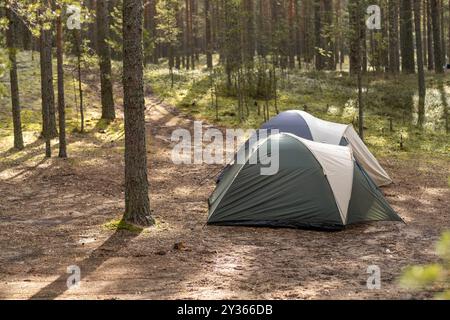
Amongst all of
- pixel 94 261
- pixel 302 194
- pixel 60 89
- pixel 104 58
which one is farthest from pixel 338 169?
pixel 104 58

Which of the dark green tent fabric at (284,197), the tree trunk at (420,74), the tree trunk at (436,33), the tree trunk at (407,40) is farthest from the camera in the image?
the tree trunk at (407,40)

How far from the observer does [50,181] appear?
14742 millimetres

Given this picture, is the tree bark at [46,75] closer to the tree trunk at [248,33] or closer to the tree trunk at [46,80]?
the tree trunk at [46,80]

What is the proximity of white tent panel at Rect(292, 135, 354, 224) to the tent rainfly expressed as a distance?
1974 millimetres

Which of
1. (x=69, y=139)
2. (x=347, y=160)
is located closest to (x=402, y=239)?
(x=347, y=160)

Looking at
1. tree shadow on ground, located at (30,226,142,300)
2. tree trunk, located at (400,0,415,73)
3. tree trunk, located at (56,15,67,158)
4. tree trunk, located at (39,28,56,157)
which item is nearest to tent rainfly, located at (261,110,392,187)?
tree shadow on ground, located at (30,226,142,300)

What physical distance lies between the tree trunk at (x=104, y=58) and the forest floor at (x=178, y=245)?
21.9 ft

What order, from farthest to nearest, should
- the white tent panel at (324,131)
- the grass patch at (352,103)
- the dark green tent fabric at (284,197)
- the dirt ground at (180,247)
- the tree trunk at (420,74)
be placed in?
the tree trunk at (420,74) → the grass patch at (352,103) → the white tent panel at (324,131) → the dark green tent fabric at (284,197) → the dirt ground at (180,247)

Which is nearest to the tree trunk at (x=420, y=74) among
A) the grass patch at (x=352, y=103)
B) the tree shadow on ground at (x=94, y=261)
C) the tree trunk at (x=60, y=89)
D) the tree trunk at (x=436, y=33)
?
Answer: the grass patch at (x=352, y=103)

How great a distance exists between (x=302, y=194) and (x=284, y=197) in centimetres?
37

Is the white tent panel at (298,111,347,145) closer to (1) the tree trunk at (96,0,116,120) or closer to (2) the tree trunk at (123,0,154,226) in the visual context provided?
(2) the tree trunk at (123,0,154,226)

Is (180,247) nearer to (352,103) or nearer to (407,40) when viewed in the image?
(352,103)

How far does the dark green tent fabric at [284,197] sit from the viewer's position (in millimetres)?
10625
